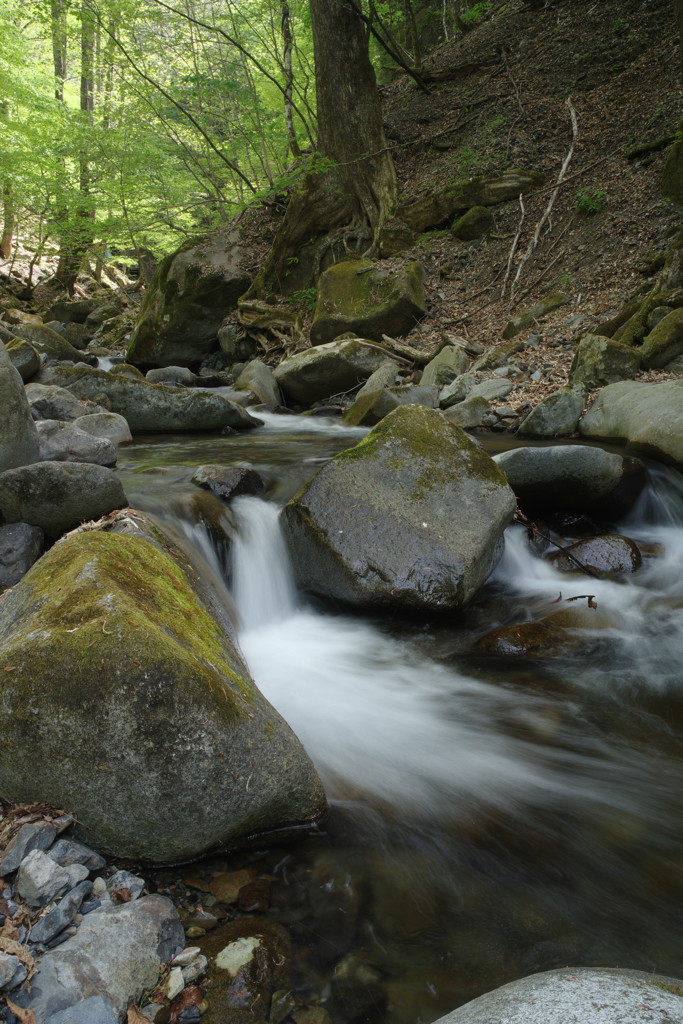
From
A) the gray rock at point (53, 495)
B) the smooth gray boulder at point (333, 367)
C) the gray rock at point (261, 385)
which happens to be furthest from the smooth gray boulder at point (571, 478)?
the gray rock at point (261, 385)

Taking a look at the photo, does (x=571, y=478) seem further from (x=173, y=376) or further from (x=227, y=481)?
(x=173, y=376)

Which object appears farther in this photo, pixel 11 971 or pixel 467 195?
pixel 467 195

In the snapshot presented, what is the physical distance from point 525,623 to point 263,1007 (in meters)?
3.08

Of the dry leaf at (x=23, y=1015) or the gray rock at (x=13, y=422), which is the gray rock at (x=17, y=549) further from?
the dry leaf at (x=23, y=1015)

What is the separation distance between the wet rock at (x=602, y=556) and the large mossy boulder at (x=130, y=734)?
3.63 metres

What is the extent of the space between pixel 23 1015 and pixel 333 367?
9.63 m

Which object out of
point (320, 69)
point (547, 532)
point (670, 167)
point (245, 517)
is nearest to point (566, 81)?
point (320, 69)

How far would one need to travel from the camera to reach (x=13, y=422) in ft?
14.5

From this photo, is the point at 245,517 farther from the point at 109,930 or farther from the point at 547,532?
the point at 109,930

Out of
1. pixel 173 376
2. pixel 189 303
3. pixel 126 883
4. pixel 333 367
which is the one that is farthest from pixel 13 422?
pixel 189 303

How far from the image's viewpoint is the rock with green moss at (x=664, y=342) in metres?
7.47

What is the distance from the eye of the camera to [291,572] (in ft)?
15.9

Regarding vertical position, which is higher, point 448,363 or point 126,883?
point 448,363

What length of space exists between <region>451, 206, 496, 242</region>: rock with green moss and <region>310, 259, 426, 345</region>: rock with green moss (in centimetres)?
148
